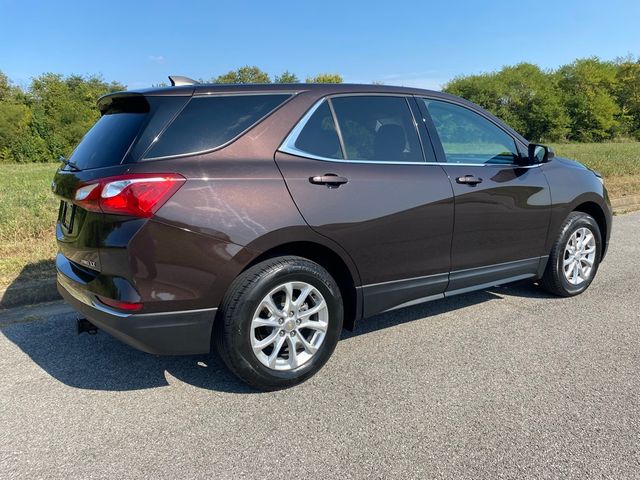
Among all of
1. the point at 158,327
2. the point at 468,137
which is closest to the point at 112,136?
the point at 158,327

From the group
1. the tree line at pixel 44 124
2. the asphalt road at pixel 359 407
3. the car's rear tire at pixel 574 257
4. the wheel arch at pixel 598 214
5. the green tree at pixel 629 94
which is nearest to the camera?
the asphalt road at pixel 359 407

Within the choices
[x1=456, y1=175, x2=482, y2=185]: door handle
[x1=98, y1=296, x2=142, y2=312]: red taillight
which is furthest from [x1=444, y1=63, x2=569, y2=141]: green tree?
[x1=98, y1=296, x2=142, y2=312]: red taillight

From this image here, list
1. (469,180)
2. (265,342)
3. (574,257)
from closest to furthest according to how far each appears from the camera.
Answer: (265,342) → (469,180) → (574,257)

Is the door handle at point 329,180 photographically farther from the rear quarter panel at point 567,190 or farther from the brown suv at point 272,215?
the rear quarter panel at point 567,190

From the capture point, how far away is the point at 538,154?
4.16 metres

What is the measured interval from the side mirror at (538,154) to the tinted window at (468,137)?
0.13 metres

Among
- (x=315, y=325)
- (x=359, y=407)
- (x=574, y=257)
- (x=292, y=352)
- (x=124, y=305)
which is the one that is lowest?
(x=359, y=407)

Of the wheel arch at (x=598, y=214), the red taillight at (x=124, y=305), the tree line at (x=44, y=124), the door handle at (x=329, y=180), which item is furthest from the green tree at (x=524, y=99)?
the red taillight at (x=124, y=305)

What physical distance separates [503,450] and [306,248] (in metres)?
1.49

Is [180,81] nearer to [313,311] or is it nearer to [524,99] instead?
[313,311]

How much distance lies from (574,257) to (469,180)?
1.60 m

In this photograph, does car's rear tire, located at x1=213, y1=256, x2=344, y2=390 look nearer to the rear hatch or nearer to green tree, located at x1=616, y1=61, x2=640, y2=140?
the rear hatch

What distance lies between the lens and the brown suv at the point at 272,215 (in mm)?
2561

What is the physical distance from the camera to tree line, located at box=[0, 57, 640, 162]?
40719 mm
